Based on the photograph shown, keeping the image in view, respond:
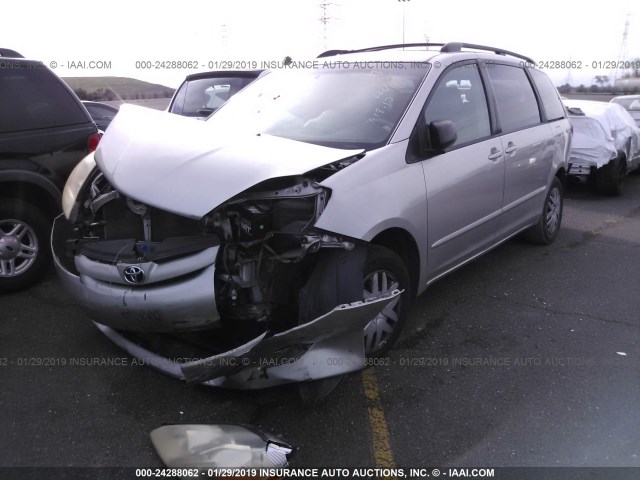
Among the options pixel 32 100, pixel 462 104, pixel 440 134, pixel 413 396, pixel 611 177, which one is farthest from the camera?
pixel 611 177

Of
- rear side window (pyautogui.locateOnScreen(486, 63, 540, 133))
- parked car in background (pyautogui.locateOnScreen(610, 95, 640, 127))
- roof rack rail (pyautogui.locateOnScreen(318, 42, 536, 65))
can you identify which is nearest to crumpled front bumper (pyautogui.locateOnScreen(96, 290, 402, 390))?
roof rack rail (pyautogui.locateOnScreen(318, 42, 536, 65))

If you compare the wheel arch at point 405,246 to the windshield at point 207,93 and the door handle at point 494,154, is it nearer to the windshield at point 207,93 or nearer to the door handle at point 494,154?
the door handle at point 494,154

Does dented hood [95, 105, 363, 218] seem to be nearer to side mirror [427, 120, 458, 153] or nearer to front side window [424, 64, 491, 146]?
side mirror [427, 120, 458, 153]

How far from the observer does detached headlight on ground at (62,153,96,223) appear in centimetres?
322

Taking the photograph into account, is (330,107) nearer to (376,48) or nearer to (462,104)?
(462,104)

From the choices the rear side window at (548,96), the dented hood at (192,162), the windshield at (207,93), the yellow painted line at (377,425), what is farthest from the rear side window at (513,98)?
the windshield at (207,93)

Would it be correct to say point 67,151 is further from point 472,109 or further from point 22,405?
point 472,109

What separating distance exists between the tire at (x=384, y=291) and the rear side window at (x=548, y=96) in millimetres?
3117

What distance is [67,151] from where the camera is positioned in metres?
4.62

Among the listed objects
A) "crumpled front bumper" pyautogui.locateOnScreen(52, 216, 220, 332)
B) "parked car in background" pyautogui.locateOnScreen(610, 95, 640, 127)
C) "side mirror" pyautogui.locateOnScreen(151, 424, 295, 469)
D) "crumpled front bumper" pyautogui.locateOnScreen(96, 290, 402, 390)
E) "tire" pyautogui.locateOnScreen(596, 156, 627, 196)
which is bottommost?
"tire" pyautogui.locateOnScreen(596, 156, 627, 196)

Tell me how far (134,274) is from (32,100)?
271 cm

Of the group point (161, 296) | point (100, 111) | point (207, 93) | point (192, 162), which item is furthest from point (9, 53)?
point (100, 111)

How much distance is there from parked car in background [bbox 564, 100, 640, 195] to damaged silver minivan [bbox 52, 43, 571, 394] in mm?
5316

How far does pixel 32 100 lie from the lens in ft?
14.8
